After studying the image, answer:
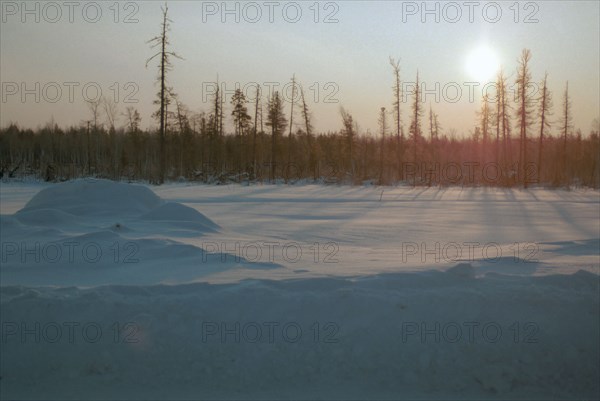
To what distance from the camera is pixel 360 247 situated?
7.27 meters

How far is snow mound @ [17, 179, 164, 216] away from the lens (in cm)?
877

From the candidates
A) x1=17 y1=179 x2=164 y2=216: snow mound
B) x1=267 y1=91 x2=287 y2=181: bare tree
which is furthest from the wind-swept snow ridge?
x1=267 y1=91 x2=287 y2=181: bare tree

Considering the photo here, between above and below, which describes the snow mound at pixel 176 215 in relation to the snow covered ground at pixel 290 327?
above

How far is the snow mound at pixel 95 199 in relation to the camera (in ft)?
28.8

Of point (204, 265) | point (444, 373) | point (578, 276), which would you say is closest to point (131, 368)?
point (204, 265)

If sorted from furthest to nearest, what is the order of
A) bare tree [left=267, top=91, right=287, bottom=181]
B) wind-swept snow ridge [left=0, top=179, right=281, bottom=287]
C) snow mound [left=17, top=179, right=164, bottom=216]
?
bare tree [left=267, top=91, right=287, bottom=181] < snow mound [left=17, top=179, right=164, bottom=216] < wind-swept snow ridge [left=0, top=179, right=281, bottom=287]

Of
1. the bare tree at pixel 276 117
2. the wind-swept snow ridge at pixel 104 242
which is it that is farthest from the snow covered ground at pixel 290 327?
the bare tree at pixel 276 117

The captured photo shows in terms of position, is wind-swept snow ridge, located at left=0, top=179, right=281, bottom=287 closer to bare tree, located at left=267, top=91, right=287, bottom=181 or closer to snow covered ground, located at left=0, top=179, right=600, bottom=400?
snow covered ground, located at left=0, top=179, right=600, bottom=400

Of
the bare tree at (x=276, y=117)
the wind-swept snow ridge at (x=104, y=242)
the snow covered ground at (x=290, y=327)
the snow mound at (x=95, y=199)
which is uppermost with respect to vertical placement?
the bare tree at (x=276, y=117)

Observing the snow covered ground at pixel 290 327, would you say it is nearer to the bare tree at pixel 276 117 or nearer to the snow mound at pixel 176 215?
the snow mound at pixel 176 215

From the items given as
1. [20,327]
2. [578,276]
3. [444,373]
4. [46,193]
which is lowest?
[444,373]

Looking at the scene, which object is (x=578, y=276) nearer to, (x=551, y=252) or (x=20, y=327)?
(x=551, y=252)

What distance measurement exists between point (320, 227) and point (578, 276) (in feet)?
17.6

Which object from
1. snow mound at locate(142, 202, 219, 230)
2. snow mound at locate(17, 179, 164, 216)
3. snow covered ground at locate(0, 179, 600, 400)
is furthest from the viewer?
snow mound at locate(17, 179, 164, 216)
